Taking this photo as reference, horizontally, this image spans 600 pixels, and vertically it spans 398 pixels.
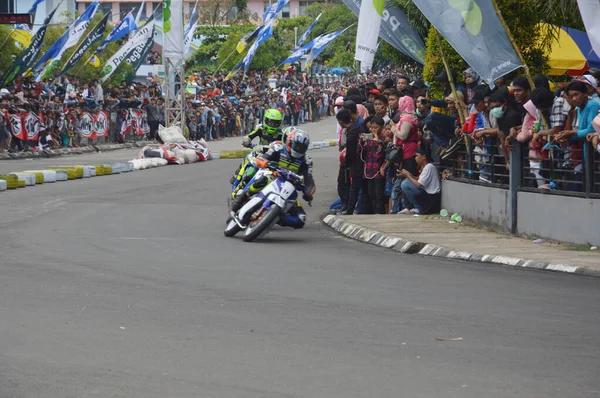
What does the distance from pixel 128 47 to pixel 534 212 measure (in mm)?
27701

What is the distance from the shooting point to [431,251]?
44.5ft

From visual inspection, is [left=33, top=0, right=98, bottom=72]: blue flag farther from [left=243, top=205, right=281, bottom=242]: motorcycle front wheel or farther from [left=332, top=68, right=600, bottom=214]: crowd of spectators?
[left=243, top=205, right=281, bottom=242]: motorcycle front wheel

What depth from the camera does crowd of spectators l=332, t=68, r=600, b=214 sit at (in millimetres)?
13766

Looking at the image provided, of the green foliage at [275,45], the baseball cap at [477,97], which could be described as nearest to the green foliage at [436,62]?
the baseball cap at [477,97]

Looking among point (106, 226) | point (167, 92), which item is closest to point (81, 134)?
point (167, 92)

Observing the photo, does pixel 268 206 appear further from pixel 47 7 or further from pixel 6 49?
pixel 47 7

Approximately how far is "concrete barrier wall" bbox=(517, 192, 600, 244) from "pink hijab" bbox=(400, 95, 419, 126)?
3.17m

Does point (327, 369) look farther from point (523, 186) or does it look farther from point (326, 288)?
point (523, 186)

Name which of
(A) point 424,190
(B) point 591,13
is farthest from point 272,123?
(B) point 591,13

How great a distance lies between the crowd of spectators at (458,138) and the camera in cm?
1377

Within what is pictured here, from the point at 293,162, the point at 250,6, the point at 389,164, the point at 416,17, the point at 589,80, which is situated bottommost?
the point at 389,164

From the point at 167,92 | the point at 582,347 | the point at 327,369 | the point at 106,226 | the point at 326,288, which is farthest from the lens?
the point at 167,92

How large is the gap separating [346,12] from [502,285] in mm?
86656

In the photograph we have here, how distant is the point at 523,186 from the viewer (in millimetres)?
14766
